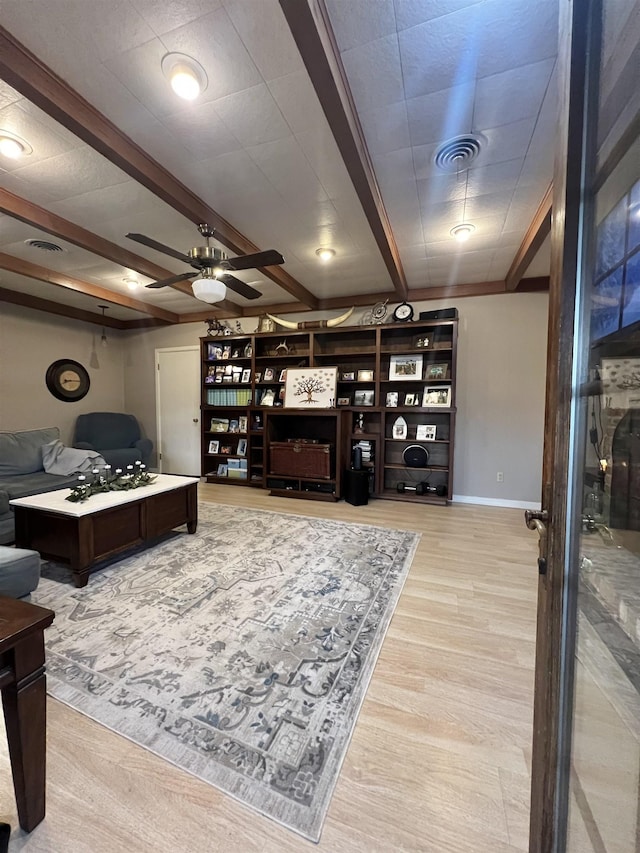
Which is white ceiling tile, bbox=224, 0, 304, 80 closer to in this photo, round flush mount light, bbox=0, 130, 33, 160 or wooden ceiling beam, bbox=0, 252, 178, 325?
round flush mount light, bbox=0, 130, 33, 160

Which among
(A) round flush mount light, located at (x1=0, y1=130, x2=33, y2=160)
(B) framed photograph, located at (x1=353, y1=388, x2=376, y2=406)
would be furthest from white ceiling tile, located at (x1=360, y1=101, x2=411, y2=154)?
(B) framed photograph, located at (x1=353, y1=388, x2=376, y2=406)

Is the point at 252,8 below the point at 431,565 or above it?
above

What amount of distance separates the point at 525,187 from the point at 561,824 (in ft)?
9.98

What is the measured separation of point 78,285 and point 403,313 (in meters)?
3.99

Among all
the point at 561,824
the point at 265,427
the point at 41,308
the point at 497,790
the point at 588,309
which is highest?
the point at 41,308

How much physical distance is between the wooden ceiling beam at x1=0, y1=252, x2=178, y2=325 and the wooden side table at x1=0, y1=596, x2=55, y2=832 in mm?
4085

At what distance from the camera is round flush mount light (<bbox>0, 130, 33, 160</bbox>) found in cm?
193

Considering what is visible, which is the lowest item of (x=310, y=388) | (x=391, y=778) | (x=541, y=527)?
(x=391, y=778)

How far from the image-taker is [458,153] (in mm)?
2023

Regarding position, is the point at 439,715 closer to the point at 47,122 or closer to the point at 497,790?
the point at 497,790

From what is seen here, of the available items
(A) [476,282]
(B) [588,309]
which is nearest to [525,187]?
(A) [476,282]

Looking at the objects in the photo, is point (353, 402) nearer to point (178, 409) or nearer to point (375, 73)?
point (178, 409)

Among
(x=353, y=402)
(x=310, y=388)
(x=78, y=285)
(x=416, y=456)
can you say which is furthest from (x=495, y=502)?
(x=78, y=285)

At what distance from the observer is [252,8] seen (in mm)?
1297
